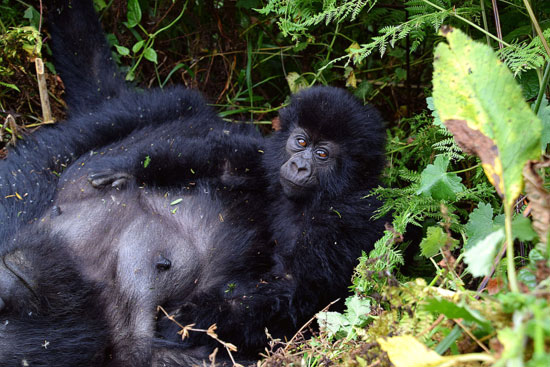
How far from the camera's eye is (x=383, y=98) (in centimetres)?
356

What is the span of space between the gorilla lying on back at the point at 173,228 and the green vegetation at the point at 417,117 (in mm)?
183

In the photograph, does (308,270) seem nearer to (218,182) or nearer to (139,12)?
(218,182)

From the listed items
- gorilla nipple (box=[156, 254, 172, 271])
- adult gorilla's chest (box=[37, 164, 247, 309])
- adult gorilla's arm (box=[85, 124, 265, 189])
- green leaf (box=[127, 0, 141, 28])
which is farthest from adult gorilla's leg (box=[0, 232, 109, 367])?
Result: green leaf (box=[127, 0, 141, 28])

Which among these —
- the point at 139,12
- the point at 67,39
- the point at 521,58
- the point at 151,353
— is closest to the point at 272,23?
the point at 139,12

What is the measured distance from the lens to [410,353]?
110cm

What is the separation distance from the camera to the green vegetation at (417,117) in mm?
1196

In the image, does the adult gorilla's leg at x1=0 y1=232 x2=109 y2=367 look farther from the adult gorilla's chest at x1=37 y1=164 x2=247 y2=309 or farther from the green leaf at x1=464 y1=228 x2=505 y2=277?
the green leaf at x1=464 y1=228 x2=505 y2=277

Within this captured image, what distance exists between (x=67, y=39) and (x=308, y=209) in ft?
6.10

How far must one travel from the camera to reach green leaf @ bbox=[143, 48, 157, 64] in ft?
11.2

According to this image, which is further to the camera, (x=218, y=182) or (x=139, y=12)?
(x=139, y=12)

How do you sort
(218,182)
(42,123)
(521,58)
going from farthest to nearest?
1. (42,123)
2. (218,182)
3. (521,58)

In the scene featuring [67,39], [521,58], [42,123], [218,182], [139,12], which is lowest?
[42,123]

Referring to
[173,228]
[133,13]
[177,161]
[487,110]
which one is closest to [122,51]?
[133,13]

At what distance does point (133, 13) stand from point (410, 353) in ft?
9.98
